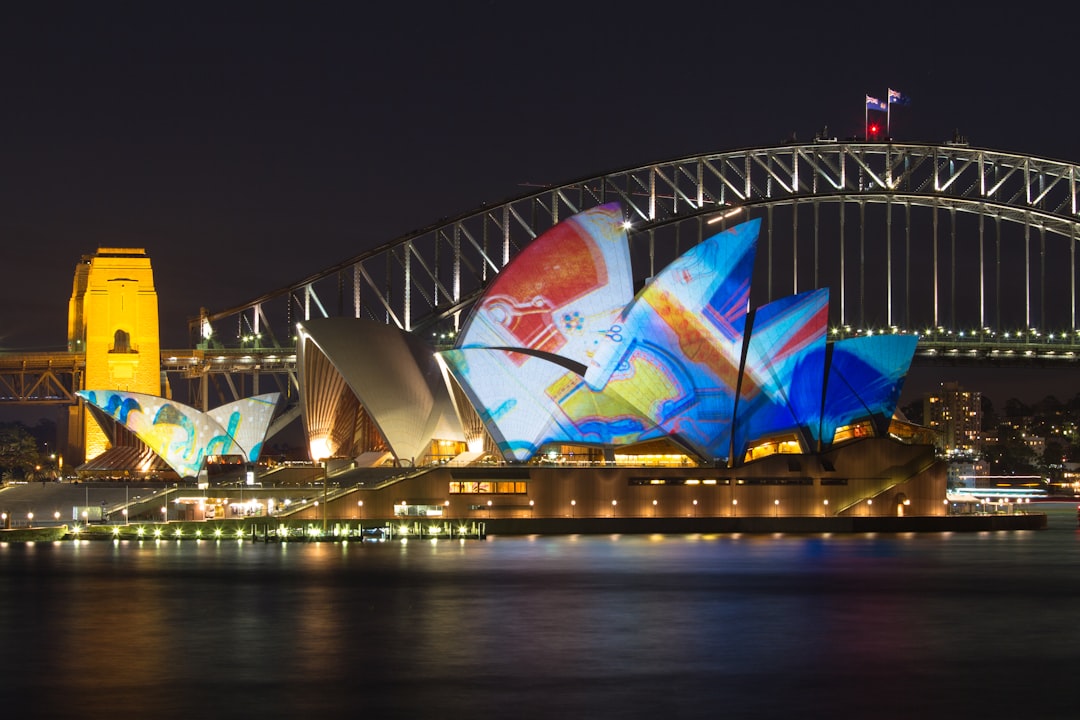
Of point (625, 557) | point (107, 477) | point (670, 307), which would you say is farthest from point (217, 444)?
point (625, 557)

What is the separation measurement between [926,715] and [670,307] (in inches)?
1545

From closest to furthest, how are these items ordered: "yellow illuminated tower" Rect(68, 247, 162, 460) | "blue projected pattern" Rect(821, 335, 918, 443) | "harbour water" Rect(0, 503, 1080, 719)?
"harbour water" Rect(0, 503, 1080, 719)
"blue projected pattern" Rect(821, 335, 918, 443)
"yellow illuminated tower" Rect(68, 247, 162, 460)

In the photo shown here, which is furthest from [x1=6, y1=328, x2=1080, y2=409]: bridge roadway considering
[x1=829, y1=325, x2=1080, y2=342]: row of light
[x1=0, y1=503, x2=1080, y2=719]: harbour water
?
[x1=0, y1=503, x2=1080, y2=719]: harbour water

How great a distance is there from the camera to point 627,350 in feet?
207

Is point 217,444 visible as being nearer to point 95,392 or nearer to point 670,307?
point 95,392

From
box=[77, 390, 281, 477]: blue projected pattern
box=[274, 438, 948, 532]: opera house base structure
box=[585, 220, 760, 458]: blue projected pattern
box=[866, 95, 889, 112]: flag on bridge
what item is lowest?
box=[274, 438, 948, 532]: opera house base structure

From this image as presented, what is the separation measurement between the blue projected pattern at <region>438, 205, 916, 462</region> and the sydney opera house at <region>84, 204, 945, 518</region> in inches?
2.2

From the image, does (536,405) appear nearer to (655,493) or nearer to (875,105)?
(655,493)

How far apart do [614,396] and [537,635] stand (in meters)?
33.4

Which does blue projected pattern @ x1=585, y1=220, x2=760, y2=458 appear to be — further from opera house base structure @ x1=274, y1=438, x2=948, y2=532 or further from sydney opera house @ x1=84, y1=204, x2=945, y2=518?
opera house base structure @ x1=274, y1=438, x2=948, y2=532

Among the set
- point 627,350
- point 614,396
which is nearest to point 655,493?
point 614,396

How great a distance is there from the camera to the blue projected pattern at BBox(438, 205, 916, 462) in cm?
6188

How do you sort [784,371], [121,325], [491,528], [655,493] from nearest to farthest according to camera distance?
[491,528] < [784,371] < [655,493] < [121,325]

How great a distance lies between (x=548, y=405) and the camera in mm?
64188
